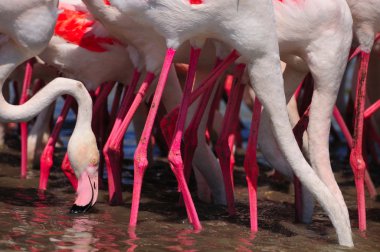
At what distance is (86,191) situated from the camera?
6.96 m

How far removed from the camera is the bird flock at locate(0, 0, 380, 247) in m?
6.53

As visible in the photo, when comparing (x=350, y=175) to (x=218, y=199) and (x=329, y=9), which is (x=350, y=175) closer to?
(x=218, y=199)

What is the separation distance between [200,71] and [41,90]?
164cm

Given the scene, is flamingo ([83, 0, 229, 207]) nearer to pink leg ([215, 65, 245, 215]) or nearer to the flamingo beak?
the flamingo beak

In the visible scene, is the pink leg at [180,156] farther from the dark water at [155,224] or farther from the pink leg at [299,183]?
the pink leg at [299,183]

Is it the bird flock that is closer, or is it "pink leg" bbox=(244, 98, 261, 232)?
the bird flock

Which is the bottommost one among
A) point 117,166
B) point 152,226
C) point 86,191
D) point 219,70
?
point 152,226

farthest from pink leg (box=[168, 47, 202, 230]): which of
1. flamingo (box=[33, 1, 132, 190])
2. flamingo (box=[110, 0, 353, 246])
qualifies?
flamingo (box=[33, 1, 132, 190])

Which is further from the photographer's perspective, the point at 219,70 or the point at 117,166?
the point at 117,166

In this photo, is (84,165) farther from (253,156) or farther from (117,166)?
(253,156)

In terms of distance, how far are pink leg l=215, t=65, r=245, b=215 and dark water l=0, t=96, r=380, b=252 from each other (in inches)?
6.6

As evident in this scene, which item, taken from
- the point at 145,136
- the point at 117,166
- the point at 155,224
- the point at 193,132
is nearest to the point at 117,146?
the point at 117,166

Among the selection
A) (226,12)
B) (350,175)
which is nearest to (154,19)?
(226,12)

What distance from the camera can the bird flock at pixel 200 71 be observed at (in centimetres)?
653
